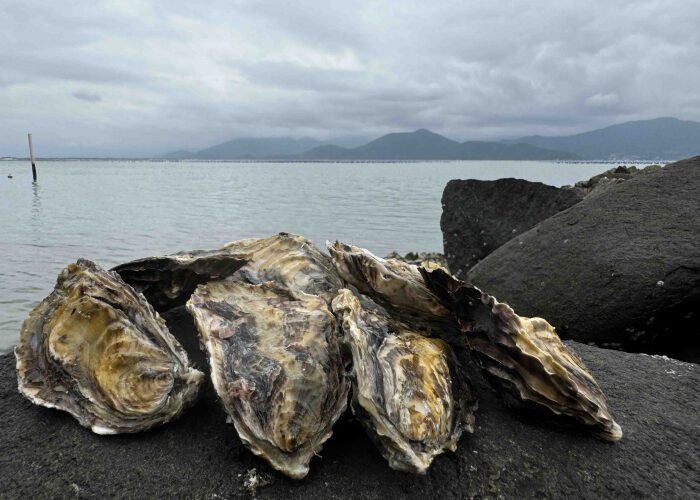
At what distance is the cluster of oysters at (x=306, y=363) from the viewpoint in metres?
2.59

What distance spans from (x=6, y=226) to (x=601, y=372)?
21698mm

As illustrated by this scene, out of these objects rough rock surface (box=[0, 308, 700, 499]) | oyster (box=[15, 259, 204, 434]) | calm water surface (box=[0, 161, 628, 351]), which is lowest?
calm water surface (box=[0, 161, 628, 351])

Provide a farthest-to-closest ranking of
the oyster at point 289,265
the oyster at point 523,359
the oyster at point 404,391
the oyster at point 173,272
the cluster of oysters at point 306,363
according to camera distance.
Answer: the oyster at point 289,265
the oyster at point 173,272
the oyster at point 523,359
the cluster of oysters at point 306,363
the oyster at point 404,391

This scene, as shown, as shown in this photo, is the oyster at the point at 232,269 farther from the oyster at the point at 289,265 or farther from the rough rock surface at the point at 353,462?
the rough rock surface at the point at 353,462

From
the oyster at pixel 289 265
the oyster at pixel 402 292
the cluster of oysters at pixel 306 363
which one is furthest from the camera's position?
the oyster at pixel 289 265

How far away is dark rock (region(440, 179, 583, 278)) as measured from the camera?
8469mm

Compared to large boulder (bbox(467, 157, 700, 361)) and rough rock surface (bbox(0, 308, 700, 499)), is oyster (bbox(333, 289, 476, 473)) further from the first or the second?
large boulder (bbox(467, 157, 700, 361))

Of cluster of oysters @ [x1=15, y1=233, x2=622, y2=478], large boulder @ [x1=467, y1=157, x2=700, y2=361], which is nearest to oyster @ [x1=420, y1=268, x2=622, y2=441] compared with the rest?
cluster of oysters @ [x1=15, y1=233, x2=622, y2=478]

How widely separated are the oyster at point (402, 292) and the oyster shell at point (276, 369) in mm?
450

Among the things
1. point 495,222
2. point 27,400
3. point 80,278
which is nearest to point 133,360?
point 80,278

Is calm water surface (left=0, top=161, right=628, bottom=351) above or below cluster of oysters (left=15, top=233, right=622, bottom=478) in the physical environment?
below

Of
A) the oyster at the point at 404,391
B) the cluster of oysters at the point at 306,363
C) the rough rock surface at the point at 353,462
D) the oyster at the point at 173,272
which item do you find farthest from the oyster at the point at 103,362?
the oyster at the point at 404,391

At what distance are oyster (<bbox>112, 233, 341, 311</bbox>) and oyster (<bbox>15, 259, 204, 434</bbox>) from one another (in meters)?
0.75

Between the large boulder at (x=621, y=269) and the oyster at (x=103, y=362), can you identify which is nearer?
the oyster at (x=103, y=362)
